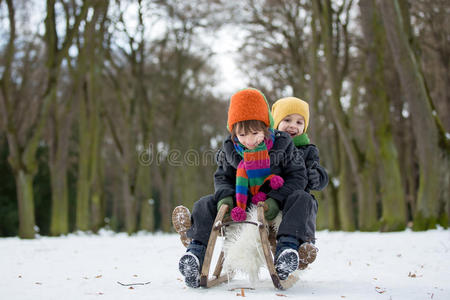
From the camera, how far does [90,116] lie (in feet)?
41.2

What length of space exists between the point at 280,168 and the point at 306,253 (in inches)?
26.2

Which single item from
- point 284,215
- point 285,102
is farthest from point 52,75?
point 284,215

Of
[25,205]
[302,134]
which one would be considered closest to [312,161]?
[302,134]

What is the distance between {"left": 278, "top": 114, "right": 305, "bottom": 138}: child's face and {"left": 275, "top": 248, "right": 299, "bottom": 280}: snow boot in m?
1.23

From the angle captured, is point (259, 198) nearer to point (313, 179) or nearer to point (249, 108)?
point (313, 179)

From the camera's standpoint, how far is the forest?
9359mm

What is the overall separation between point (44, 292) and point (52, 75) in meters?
7.61

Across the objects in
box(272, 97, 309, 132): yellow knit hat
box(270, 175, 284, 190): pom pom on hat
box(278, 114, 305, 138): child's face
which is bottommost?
box(270, 175, 284, 190): pom pom on hat

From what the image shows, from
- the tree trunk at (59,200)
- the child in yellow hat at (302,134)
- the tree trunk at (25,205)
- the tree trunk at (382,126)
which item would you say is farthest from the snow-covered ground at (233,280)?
the tree trunk at (59,200)

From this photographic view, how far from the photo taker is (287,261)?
2914 millimetres

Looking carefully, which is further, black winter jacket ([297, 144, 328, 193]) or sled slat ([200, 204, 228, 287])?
black winter jacket ([297, 144, 328, 193])

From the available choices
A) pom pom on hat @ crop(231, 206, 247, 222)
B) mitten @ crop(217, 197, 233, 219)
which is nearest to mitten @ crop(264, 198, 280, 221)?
pom pom on hat @ crop(231, 206, 247, 222)

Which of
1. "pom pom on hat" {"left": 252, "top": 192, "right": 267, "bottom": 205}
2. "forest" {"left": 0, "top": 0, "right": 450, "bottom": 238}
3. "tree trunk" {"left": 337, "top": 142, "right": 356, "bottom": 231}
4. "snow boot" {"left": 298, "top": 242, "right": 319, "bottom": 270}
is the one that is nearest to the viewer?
"snow boot" {"left": 298, "top": 242, "right": 319, "bottom": 270}

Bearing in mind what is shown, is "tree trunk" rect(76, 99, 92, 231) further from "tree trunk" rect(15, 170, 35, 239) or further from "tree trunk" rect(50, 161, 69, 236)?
"tree trunk" rect(15, 170, 35, 239)
